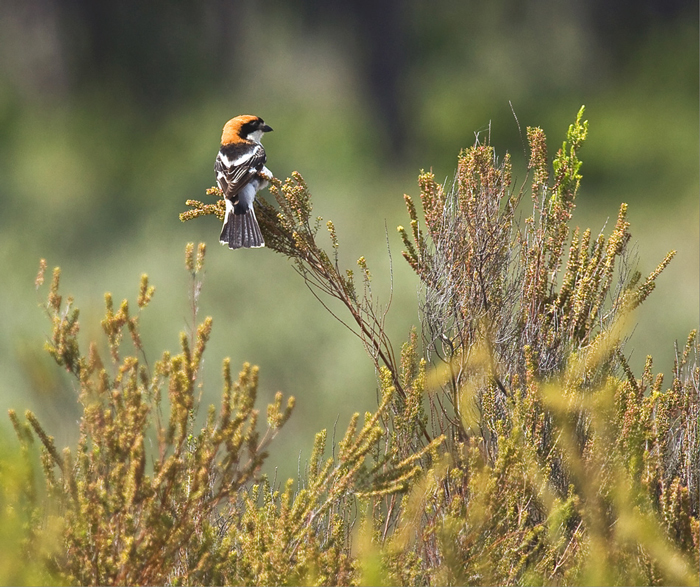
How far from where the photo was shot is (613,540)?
257 centimetres

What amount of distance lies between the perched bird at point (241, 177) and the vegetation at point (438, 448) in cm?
15

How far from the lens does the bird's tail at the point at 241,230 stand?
354 centimetres

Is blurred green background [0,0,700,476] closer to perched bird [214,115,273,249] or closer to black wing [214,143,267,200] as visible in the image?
perched bird [214,115,273,249]

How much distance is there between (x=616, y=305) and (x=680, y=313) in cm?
1095

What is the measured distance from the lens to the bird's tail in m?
3.54

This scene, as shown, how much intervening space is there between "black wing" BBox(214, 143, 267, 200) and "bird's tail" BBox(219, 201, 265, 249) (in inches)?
6.1

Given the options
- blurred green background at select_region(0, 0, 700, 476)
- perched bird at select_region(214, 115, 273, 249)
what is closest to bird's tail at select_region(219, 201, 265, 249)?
perched bird at select_region(214, 115, 273, 249)

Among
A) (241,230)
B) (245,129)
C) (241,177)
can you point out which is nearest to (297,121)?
(245,129)

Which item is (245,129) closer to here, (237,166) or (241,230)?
A: (237,166)

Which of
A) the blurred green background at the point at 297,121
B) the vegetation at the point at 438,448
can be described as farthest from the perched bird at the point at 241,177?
the blurred green background at the point at 297,121

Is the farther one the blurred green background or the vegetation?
the blurred green background

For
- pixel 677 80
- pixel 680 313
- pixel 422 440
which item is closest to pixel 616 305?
pixel 422 440

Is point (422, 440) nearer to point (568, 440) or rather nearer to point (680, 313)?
point (568, 440)

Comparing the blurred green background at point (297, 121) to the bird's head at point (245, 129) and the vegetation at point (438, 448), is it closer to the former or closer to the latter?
the bird's head at point (245, 129)
